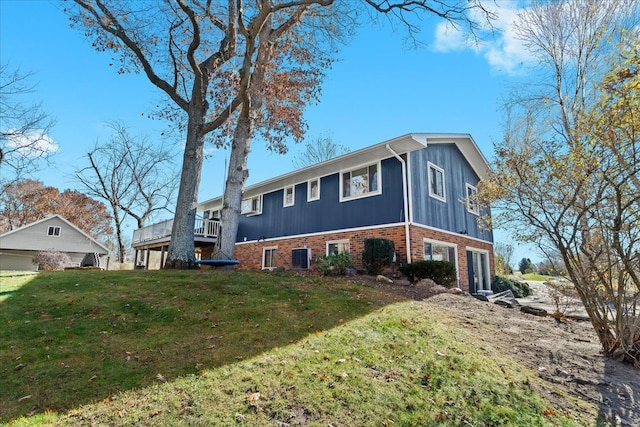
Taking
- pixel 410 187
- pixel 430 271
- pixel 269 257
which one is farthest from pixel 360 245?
pixel 269 257

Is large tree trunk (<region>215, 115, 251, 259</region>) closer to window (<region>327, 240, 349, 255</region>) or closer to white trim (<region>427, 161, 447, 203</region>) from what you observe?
window (<region>327, 240, 349, 255</region>)

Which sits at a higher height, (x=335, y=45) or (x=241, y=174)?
(x=335, y=45)

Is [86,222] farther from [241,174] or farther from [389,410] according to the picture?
[389,410]

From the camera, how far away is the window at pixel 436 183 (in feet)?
41.3

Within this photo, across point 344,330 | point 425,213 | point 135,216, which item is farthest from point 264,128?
point 135,216

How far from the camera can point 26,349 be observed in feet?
13.4

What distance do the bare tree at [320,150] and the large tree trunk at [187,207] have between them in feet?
57.9

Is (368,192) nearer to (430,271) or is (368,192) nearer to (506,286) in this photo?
(430,271)

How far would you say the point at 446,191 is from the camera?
44.1 feet

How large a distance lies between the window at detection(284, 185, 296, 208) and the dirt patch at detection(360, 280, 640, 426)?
9.06 metres

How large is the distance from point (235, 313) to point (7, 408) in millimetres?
2805

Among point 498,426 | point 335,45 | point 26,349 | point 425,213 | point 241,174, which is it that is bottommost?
point 498,426

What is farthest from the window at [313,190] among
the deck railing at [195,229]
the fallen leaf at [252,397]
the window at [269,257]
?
the fallen leaf at [252,397]

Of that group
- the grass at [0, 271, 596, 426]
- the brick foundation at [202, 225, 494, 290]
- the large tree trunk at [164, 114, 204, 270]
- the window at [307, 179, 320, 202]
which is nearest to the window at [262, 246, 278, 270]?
the brick foundation at [202, 225, 494, 290]
